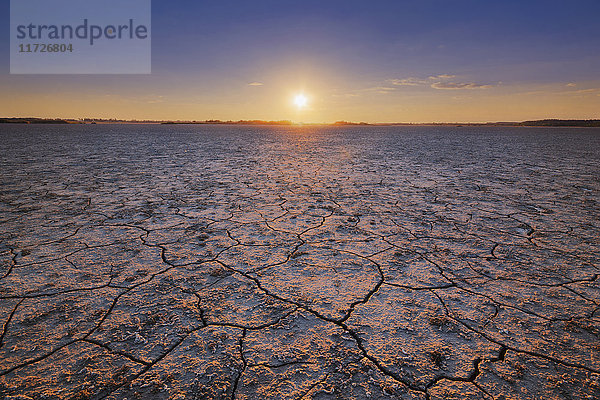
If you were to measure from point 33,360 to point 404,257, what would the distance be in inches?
79.1

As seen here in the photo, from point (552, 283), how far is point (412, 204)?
177cm

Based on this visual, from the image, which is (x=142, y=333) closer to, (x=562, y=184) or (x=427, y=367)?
(x=427, y=367)

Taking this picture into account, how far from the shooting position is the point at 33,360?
1.14 meters

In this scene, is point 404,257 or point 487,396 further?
point 404,257

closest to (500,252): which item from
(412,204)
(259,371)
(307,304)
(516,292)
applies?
(516,292)

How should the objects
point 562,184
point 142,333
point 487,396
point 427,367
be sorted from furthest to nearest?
point 562,184 < point 142,333 < point 427,367 < point 487,396

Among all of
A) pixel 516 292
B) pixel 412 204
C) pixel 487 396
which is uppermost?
pixel 412 204

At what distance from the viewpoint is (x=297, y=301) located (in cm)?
155

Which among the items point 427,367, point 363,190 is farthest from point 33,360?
point 363,190

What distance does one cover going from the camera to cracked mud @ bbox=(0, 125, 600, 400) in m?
1.08

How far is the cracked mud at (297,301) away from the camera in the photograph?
42.4 inches

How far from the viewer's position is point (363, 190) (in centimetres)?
416

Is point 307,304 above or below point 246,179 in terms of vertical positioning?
below

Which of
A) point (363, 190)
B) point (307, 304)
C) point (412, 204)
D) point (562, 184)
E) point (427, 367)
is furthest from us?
point (562, 184)
